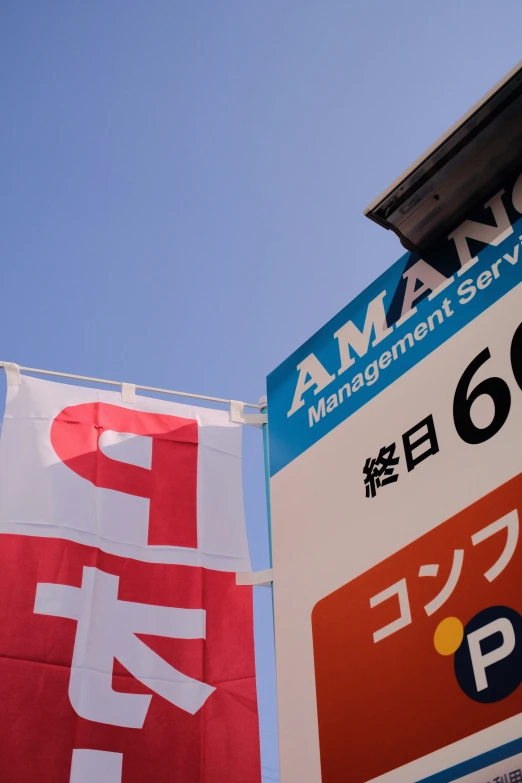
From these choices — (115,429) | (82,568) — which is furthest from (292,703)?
(115,429)

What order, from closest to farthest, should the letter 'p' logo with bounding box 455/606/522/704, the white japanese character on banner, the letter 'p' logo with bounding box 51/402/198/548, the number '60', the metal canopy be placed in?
the letter 'p' logo with bounding box 455/606/522/704
the number '60'
the metal canopy
the white japanese character on banner
the letter 'p' logo with bounding box 51/402/198/548

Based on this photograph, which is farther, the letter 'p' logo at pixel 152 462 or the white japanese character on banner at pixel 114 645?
the letter 'p' logo at pixel 152 462

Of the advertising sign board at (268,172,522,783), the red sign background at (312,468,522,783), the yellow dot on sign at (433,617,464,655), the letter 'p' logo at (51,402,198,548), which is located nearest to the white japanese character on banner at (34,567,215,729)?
the letter 'p' logo at (51,402,198,548)

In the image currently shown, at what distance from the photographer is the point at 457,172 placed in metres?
2.71

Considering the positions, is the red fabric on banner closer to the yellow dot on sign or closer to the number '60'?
the yellow dot on sign

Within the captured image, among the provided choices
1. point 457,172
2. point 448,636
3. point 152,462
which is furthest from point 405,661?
point 152,462

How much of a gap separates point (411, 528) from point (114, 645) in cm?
224

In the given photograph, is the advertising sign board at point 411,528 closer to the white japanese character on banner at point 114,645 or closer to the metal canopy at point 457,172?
the metal canopy at point 457,172

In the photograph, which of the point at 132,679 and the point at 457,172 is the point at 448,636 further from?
the point at 132,679

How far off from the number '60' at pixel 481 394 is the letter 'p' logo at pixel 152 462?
2.52 metres

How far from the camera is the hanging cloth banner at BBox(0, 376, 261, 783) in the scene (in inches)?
154

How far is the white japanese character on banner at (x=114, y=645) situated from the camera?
159 inches

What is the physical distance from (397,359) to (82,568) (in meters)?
2.24

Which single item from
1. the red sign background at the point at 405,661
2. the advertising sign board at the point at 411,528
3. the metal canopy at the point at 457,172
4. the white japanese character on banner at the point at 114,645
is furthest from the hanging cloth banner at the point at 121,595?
the metal canopy at the point at 457,172
